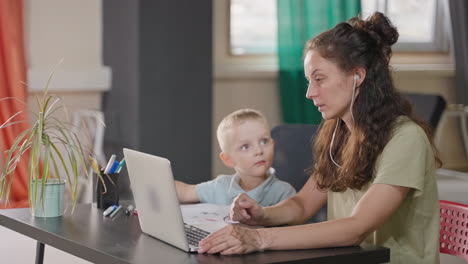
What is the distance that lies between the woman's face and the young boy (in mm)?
451

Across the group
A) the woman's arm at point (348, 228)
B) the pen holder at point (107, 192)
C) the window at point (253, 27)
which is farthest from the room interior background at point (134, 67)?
the woman's arm at point (348, 228)

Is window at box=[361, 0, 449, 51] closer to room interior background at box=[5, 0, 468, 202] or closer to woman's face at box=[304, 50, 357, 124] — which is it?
A: room interior background at box=[5, 0, 468, 202]

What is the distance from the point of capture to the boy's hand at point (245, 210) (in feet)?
6.73

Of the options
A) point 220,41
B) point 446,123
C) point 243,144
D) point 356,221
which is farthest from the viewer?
point 446,123

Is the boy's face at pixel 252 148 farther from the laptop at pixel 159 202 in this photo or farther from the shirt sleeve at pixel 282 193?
the laptop at pixel 159 202

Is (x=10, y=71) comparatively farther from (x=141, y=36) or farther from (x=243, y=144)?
(x=243, y=144)

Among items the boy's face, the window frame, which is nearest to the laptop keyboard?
the boy's face

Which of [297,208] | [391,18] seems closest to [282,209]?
[297,208]

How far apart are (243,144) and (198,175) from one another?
266cm

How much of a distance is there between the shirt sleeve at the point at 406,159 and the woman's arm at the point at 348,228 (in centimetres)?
2

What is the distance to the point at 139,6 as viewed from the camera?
4.80 meters

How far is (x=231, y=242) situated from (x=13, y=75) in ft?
10.8

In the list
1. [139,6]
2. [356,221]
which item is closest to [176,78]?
[139,6]

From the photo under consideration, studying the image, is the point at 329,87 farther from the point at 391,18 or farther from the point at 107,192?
the point at 391,18
